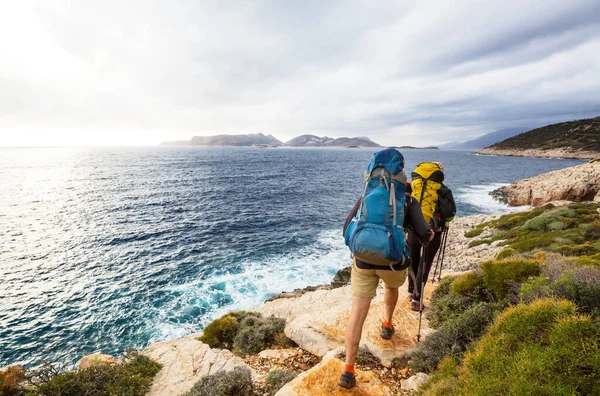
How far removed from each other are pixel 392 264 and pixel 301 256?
2110cm

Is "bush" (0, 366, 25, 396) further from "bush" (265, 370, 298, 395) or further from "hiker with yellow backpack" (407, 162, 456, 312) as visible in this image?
"hiker with yellow backpack" (407, 162, 456, 312)

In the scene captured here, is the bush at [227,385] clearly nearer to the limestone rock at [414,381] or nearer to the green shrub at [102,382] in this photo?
the green shrub at [102,382]

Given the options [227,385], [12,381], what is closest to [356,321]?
[227,385]

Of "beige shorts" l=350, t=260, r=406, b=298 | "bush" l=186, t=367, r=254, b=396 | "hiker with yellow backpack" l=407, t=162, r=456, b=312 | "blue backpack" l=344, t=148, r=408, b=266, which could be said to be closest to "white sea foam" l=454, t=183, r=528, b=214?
"hiker with yellow backpack" l=407, t=162, r=456, b=312

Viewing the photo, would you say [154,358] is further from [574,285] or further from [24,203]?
[24,203]

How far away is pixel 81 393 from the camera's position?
616 cm

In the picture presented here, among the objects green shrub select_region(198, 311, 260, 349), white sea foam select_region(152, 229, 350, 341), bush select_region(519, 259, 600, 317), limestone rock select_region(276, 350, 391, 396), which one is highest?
bush select_region(519, 259, 600, 317)

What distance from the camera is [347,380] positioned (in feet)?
13.8

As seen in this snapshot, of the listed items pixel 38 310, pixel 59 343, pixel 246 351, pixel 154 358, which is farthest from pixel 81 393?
pixel 38 310

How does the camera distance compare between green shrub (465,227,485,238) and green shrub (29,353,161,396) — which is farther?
green shrub (465,227,485,238)

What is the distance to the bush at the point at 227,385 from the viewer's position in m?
5.46

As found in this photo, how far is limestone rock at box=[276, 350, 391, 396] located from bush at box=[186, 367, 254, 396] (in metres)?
1.67

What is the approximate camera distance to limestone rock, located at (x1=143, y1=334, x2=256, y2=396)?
22.1 feet

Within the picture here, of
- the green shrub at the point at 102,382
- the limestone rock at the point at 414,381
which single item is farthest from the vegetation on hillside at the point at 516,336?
the green shrub at the point at 102,382
